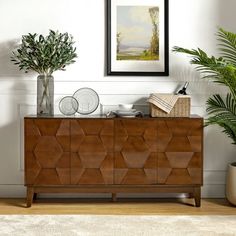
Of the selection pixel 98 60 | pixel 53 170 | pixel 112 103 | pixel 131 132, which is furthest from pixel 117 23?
pixel 53 170

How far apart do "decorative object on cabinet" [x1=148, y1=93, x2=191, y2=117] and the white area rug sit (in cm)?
79

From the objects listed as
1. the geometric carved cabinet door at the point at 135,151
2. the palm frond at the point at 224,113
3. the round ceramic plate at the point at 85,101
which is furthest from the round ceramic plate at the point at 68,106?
the palm frond at the point at 224,113

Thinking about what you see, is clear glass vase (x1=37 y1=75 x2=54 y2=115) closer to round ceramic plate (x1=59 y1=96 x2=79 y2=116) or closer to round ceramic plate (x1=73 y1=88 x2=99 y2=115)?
round ceramic plate (x1=59 y1=96 x2=79 y2=116)

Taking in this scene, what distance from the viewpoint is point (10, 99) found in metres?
4.28

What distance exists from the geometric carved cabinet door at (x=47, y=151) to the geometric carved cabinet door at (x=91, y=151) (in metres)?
0.06

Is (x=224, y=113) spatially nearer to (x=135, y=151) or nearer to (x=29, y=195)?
(x=135, y=151)

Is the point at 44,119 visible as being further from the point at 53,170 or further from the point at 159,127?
the point at 159,127

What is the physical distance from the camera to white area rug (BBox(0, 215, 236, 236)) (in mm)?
3342

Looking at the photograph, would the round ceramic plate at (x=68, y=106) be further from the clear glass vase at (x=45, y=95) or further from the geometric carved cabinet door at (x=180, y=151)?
the geometric carved cabinet door at (x=180, y=151)

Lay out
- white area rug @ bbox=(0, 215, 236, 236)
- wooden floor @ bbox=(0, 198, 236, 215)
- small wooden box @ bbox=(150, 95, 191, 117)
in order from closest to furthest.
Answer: white area rug @ bbox=(0, 215, 236, 236)
wooden floor @ bbox=(0, 198, 236, 215)
small wooden box @ bbox=(150, 95, 191, 117)

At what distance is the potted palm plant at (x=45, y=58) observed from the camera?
3.97 metres

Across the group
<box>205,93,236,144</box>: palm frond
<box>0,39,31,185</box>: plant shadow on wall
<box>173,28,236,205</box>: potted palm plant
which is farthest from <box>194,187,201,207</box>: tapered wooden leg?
<box>0,39,31,185</box>: plant shadow on wall

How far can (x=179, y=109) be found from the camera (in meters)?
4.00

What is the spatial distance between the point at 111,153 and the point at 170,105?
0.58m
